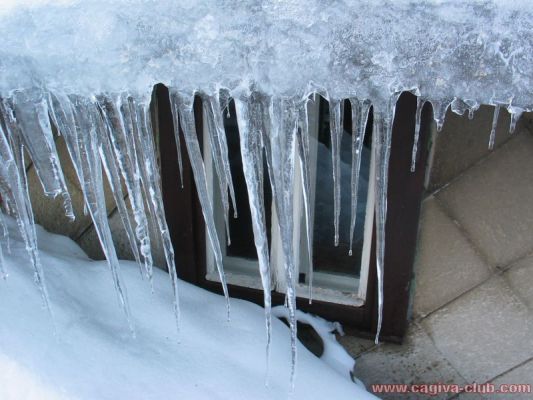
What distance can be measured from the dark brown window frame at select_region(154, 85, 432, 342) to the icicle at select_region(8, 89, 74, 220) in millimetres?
540

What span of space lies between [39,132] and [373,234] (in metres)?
1.12

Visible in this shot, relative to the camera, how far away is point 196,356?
1.45 meters

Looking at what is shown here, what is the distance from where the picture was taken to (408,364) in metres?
1.77

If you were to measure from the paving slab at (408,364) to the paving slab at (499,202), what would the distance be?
1.41ft

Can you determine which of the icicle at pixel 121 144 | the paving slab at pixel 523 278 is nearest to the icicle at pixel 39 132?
the icicle at pixel 121 144

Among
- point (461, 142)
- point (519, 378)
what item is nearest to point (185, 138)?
point (461, 142)

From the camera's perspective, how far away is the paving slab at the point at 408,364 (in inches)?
68.4

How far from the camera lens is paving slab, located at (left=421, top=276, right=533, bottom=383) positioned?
161 centimetres

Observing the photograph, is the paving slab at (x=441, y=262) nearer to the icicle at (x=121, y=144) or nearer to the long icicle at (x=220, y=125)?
the long icicle at (x=220, y=125)

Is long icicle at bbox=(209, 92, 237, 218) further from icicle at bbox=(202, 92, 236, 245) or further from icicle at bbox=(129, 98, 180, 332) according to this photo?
icicle at bbox=(129, 98, 180, 332)

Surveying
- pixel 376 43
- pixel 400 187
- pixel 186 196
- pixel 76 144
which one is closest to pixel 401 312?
pixel 400 187

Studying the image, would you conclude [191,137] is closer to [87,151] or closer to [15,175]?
[87,151]

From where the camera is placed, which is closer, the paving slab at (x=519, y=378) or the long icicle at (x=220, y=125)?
the long icicle at (x=220, y=125)

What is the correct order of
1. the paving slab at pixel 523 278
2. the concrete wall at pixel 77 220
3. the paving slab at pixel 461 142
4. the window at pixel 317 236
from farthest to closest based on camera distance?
the concrete wall at pixel 77 220 < the window at pixel 317 236 < the paving slab at pixel 523 278 < the paving slab at pixel 461 142
